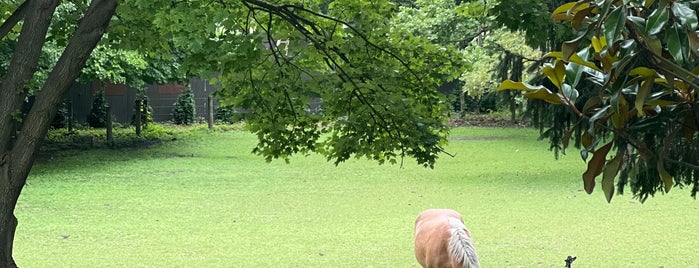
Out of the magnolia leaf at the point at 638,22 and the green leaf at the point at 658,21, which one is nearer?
the green leaf at the point at 658,21

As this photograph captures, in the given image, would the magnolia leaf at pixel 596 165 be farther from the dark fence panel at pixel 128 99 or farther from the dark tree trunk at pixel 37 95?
the dark fence panel at pixel 128 99

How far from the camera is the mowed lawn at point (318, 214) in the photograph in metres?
11.9

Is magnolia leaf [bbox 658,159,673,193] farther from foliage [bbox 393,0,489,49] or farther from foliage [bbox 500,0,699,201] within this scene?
foliage [bbox 393,0,489,49]

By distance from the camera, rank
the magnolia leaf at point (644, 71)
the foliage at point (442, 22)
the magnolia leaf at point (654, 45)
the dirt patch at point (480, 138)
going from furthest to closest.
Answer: the dirt patch at point (480, 138), the foliage at point (442, 22), the magnolia leaf at point (644, 71), the magnolia leaf at point (654, 45)

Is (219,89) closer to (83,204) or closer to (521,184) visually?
(83,204)

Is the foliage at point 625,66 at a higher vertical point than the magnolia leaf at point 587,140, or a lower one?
higher

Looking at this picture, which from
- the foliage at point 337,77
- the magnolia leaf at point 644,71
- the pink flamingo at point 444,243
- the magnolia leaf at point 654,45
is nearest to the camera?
the magnolia leaf at point 654,45

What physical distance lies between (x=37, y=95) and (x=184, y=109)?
29.3 m

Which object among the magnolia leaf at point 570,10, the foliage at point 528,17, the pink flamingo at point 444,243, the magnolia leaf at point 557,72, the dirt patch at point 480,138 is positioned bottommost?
the dirt patch at point 480,138

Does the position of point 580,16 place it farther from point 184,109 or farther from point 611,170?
point 184,109

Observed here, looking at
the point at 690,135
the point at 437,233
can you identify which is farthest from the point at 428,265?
the point at 690,135

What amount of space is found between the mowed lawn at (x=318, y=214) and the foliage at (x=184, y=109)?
11585mm

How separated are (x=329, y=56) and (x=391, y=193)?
31.9 feet

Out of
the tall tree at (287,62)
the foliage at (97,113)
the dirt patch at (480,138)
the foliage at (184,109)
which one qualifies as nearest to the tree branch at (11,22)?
the tall tree at (287,62)
